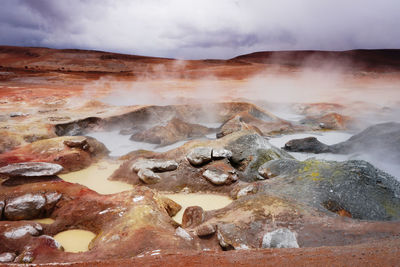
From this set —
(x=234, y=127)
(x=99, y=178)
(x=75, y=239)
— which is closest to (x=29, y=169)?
(x=99, y=178)

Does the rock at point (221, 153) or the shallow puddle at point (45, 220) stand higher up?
the rock at point (221, 153)

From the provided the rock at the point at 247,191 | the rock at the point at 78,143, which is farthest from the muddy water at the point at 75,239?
the rock at the point at 78,143

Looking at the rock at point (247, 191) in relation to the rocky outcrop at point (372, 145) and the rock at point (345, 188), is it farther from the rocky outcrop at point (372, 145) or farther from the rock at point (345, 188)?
the rocky outcrop at point (372, 145)

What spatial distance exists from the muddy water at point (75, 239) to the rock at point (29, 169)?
2167 mm

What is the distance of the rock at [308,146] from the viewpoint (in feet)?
29.3

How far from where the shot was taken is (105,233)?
389 cm

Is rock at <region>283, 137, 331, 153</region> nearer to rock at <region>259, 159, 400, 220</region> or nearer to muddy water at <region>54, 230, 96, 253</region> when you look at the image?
rock at <region>259, 159, 400, 220</region>

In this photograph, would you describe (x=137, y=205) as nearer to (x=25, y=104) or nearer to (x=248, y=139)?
(x=248, y=139)

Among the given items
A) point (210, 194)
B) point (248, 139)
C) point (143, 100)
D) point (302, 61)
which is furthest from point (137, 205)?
point (302, 61)

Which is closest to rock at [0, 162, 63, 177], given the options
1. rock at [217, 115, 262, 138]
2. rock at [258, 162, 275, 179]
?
rock at [258, 162, 275, 179]

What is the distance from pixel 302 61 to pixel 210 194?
48.2 meters

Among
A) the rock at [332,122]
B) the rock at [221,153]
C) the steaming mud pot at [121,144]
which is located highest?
the rock at [221,153]

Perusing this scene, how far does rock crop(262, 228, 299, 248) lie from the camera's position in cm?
308

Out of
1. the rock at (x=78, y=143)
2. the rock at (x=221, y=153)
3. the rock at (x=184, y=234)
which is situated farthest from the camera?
the rock at (x=78, y=143)
